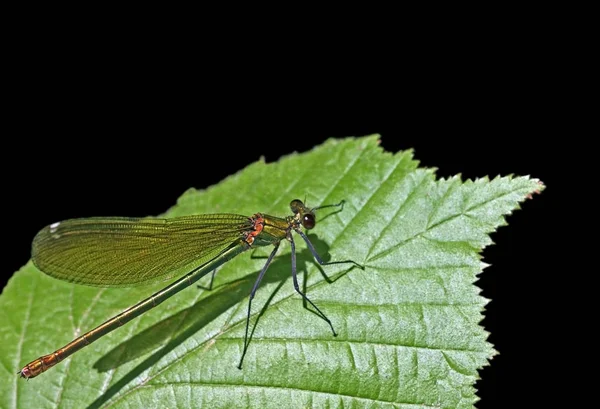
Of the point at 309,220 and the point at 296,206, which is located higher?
the point at 296,206

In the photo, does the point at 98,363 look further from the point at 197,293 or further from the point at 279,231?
the point at 279,231

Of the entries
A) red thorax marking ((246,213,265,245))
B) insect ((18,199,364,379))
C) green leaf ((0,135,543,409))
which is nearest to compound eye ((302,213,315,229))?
insect ((18,199,364,379))

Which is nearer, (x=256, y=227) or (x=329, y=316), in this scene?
(x=329, y=316)

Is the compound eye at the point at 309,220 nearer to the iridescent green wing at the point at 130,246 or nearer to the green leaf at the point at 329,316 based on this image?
the green leaf at the point at 329,316

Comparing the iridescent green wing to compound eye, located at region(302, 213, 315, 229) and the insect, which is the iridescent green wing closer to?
the insect

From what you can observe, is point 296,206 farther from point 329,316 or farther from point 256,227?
point 329,316

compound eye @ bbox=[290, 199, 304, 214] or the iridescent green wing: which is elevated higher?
compound eye @ bbox=[290, 199, 304, 214]

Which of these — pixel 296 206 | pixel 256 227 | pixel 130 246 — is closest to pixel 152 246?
pixel 130 246
